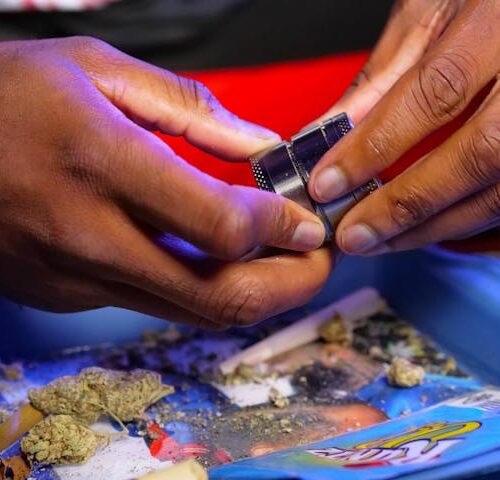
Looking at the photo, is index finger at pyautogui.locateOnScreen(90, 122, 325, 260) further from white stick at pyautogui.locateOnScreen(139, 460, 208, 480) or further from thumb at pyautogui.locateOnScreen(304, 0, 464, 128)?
thumb at pyautogui.locateOnScreen(304, 0, 464, 128)

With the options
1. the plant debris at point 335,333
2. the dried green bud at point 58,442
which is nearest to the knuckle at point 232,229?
the dried green bud at point 58,442

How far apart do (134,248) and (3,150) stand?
4.2 inches

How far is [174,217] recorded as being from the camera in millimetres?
462

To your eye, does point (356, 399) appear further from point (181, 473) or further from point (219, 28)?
point (219, 28)

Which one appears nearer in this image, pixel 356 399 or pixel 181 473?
pixel 181 473

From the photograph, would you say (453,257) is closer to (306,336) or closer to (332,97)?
(306,336)

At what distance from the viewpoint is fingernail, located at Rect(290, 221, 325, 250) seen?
53 centimetres

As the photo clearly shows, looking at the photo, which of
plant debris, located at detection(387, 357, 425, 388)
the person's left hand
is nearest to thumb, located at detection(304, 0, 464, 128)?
the person's left hand

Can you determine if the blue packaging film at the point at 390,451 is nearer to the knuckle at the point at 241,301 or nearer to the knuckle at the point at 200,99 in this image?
the knuckle at the point at 241,301

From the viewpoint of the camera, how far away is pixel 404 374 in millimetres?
684

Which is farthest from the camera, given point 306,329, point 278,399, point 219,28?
point 219,28

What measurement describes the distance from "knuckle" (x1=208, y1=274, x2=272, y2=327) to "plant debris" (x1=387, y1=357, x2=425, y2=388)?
206 millimetres

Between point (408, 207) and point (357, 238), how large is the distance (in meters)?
0.04

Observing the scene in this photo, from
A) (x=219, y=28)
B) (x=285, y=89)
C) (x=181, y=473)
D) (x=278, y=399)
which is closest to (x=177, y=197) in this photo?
(x=181, y=473)
